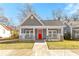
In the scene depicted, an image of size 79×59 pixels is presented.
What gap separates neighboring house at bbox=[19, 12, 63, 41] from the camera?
11891 mm

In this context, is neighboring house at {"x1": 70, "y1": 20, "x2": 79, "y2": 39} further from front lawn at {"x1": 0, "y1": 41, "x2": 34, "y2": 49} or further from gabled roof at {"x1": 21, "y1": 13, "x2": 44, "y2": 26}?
front lawn at {"x1": 0, "y1": 41, "x2": 34, "y2": 49}

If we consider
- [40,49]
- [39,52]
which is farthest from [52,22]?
[39,52]

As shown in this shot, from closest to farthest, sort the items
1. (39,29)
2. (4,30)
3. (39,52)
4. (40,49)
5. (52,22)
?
(39,52) < (40,49) < (4,30) < (52,22) < (39,29)

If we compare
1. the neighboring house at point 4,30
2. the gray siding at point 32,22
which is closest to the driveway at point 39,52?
the neighboring house at point 4,30

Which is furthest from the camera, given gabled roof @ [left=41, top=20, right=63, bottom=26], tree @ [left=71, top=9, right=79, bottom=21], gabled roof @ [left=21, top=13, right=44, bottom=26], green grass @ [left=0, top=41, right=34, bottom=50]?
gabled roof @ [left=21, top=13, right=44, bottom=26]

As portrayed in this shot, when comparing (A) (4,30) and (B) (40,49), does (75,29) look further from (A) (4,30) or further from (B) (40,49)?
(A) (4,30)

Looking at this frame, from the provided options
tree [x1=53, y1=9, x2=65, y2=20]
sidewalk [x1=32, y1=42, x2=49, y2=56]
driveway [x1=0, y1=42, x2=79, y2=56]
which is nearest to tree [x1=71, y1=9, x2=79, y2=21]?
tree [x1=53, y1=9, x2=65, y2=20]

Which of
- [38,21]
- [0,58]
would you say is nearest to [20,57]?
[0,58]

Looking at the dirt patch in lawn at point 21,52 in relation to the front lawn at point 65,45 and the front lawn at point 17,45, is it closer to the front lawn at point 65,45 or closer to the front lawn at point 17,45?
the front lawn at point 17,45

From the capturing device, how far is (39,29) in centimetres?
1269

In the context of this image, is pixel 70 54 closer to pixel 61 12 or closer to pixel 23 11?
pixel 61 12

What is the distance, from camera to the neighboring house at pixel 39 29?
1189cm

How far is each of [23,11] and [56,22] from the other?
1774 millimetres

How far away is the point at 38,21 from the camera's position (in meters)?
12.3
